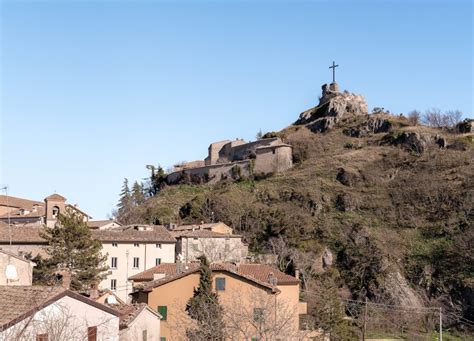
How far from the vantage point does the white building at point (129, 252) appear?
47000mm

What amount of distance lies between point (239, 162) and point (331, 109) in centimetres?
1784

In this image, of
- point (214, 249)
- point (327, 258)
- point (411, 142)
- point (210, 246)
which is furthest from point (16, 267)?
point (411, 142)

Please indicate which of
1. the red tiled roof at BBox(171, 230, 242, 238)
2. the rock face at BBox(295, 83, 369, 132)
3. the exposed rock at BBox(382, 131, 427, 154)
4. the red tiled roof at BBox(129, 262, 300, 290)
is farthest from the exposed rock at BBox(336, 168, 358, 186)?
the red tiled roof at BBox(129, 262, 300, 290)

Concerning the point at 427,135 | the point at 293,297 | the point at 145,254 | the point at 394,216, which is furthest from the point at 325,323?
the point at 427,135

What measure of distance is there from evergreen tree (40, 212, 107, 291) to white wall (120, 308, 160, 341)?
44.6ft

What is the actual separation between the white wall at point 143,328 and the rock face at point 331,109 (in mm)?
62122

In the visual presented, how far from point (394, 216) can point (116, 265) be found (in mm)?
29492

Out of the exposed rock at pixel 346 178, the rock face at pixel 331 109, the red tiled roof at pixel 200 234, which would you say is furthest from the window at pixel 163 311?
the rock face at pixel 331 109

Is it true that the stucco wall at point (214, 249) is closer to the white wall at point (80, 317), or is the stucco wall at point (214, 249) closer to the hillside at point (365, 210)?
the hillside at point (365, 210)

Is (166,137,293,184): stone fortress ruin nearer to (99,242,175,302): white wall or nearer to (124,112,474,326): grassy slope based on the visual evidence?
(124,112,474,326): grassy slope

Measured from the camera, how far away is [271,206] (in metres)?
63.2

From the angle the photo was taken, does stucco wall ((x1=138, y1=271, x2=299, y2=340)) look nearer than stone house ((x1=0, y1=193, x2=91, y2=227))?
Yes

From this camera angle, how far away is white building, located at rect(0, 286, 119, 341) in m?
12.8

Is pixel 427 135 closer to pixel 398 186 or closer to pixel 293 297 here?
pixel 398 186
